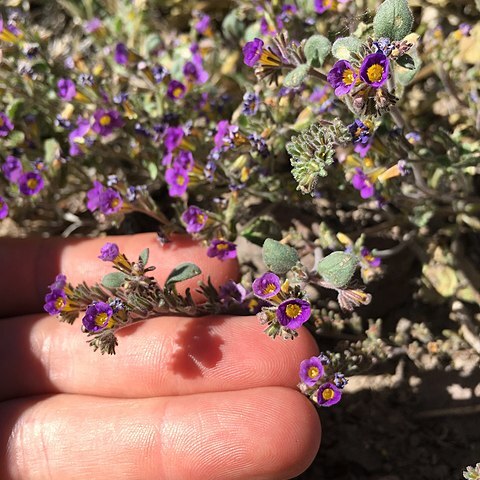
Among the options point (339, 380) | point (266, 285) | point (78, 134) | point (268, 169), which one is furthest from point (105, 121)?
point (339, 380)

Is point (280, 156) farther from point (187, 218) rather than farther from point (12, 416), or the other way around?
point (12, 416)

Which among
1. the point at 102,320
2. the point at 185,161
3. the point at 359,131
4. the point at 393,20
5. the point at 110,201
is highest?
the point at 393,20

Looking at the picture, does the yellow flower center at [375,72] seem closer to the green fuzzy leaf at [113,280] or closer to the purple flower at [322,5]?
the purple flower at [322,5]

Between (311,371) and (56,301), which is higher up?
(56,301)

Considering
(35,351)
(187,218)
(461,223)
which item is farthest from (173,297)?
(461,223)

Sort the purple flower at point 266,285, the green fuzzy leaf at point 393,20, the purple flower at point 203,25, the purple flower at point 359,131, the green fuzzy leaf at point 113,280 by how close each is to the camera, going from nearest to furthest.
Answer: the green fuzzy leaf at point 393,20, the purple flower at point 359,131, the purple flower at point 266,285, the green fuzzy leaf at point 113,280, the purple flower at point 203,25

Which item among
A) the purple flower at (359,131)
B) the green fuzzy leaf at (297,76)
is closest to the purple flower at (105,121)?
the green fuzzy leaf at (297,76)

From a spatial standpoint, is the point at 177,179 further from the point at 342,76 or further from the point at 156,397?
the point at 342,76
